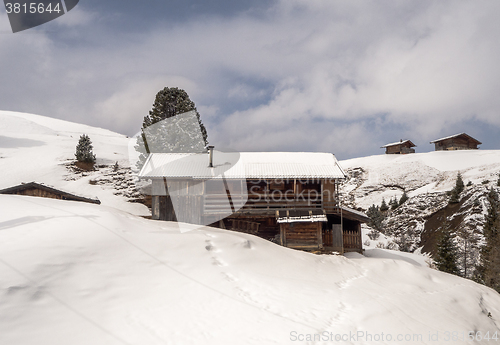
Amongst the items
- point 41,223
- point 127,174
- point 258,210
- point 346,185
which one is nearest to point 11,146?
point 127,174

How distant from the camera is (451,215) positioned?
36.5m

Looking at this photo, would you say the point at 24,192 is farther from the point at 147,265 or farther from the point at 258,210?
the point at 147,265

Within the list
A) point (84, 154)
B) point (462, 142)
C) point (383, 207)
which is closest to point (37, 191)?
point (84, 154)

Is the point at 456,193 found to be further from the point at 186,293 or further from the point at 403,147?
the point at 186,293

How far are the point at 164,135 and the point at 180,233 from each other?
27.4 meters

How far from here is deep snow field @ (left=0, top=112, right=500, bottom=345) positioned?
4.86 metres

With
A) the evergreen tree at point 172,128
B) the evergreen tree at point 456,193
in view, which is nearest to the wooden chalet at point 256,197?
the evergreen tree at point 172,128

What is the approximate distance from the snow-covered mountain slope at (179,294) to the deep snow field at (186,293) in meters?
0.03

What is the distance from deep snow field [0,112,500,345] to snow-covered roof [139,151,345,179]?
11184mm

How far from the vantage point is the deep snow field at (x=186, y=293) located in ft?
15.9

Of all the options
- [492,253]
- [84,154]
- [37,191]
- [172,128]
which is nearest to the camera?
[37,191]

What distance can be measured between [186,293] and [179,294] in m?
0.16

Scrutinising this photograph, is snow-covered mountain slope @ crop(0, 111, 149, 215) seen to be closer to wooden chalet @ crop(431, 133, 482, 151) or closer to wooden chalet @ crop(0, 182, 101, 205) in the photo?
wooden chalet @ crop(0, 182, 101, 205)

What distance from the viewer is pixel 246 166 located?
22344 millimetres
